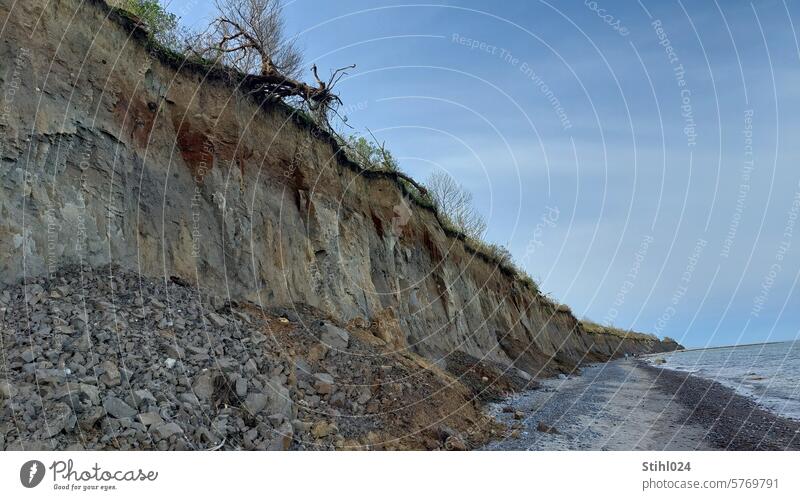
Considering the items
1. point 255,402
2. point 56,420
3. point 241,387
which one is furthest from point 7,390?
point 255,402

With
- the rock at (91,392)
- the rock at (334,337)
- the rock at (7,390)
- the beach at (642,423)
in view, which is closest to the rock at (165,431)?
the rock at (91,392)

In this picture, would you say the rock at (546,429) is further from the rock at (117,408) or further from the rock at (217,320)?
the rock at (117,408)

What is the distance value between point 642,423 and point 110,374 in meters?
9.80

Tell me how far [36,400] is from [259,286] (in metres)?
5.50

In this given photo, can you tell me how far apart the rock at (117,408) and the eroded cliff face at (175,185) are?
2.81 meters

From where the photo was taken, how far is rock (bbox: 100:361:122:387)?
5445mm

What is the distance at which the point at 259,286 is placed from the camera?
10148 millimetres

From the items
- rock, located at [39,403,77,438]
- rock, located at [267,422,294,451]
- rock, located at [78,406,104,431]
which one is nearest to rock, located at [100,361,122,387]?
rock, located at [78,406,104,431]

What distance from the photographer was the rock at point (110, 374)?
545cm

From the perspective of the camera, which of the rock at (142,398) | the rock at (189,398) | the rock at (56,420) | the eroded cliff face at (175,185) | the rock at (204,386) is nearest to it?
the rock at (56,420)

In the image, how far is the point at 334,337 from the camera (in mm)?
9305

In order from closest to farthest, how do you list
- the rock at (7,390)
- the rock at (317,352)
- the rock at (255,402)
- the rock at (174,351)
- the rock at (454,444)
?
1. the rock at (7,390)
2. the rock at (255,402)
3. the rock at (174,351)
4. the rock at (454,444)
5. the rock at (317,352)

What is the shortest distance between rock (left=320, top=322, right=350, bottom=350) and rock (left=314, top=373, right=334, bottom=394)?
1.18m
